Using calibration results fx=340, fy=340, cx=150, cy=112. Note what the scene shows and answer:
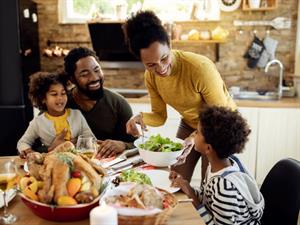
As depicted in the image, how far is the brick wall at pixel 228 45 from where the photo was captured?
11.8 ft

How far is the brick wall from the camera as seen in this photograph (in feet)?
11.8

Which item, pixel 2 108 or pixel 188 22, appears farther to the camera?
pixel 188 22

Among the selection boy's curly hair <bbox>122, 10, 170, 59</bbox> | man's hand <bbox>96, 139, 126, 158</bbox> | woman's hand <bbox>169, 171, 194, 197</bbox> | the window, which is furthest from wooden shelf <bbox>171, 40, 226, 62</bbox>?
woman's hand <bbox>169, 171, 194, 197</bbox>

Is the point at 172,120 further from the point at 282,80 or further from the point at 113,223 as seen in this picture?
the point at 113,223

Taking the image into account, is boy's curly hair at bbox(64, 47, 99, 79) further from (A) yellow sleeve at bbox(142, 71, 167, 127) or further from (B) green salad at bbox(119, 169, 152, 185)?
(B) green salad at bbox(119, 169, 152, 185)

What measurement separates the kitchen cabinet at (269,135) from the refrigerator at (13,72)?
1.46 metres

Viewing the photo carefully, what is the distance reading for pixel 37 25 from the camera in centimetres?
379

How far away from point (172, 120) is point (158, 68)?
1.65m

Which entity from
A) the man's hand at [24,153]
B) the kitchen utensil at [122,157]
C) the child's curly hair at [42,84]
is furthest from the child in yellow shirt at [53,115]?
the kitchen utensil at [122,157]

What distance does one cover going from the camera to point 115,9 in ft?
12.1

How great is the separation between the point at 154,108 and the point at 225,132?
2.38ft

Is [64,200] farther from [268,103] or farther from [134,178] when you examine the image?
[268,103]

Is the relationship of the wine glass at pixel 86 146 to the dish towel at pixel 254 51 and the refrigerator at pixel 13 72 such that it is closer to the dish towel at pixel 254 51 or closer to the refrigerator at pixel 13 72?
the refrigerator at pixel 13 72

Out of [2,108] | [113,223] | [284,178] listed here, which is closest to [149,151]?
[284,178]
